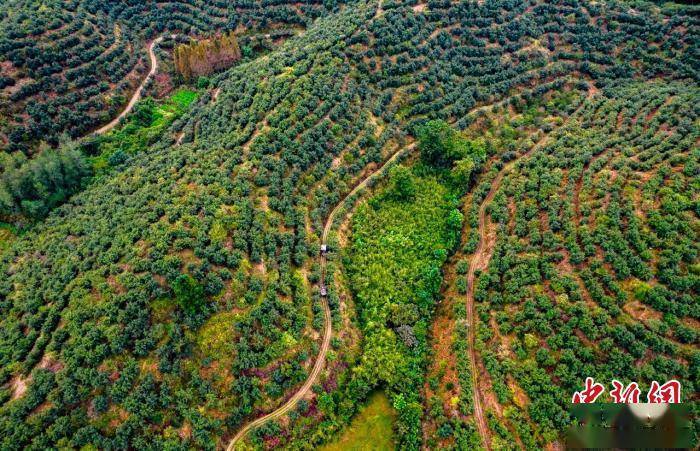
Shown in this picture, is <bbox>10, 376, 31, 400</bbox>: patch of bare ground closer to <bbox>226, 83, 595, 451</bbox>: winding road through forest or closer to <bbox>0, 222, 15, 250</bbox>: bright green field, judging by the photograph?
<bbox>226, 83, 595, 451</bbox>: winding road through forest

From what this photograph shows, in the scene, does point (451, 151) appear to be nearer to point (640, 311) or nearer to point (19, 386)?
point (640, 311)

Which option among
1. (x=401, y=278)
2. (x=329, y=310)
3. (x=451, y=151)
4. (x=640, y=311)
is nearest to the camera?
(x=640, y=311)

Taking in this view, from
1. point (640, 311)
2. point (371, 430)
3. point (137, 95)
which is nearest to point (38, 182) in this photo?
point (137, 95)

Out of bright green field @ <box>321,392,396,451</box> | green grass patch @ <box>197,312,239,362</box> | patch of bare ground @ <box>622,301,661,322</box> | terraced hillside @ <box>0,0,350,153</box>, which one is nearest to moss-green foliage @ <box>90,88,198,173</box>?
terraced hillside @ <box>0,0,350,153</box>

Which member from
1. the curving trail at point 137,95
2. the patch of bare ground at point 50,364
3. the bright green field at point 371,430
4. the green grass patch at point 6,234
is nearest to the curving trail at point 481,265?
the bright green field at point 371,430

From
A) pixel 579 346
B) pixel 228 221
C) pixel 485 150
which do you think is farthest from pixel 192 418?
pixel 485 150

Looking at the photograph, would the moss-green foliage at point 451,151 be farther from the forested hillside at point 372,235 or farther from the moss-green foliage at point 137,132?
the moss-green foliage at point 137,132

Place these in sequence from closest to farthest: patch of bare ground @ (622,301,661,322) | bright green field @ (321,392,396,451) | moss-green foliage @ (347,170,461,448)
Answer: patch of bare ground @ (622,301,661,322), bright green field @ (321,392,396,451), moss-green foliage @ (347,170,461,448)

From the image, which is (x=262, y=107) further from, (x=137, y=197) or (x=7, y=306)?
(x=7, y=306)
